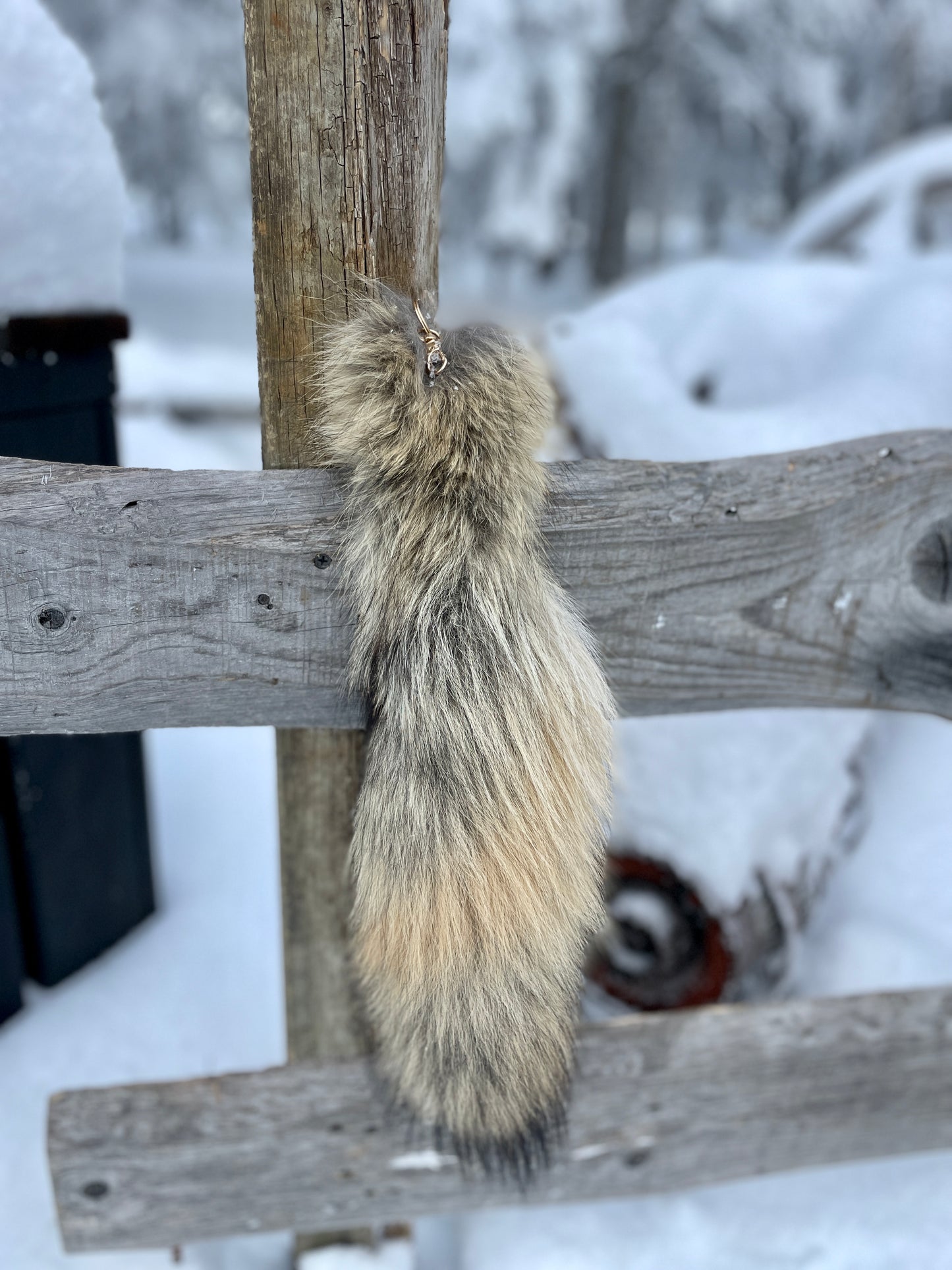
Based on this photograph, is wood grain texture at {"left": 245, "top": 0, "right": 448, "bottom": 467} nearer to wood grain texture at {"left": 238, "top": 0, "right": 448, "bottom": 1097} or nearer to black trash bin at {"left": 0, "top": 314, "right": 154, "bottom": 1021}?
wood grain texture at {"left": 238, "top": 0, "right": 448, "bottom": 1097}

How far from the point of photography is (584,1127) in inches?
63.9

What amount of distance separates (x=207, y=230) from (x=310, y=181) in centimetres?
2344

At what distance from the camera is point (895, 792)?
259 centimetres

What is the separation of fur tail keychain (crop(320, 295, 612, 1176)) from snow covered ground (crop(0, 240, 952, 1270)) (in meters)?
1.10

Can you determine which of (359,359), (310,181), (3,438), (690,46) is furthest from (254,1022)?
(690,46)

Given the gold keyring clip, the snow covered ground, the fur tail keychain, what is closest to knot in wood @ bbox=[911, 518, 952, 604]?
the fur tail keychain

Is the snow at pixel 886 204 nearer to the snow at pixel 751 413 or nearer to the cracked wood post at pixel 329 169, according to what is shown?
the snow at pixel 751 413

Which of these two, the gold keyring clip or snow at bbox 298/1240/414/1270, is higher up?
the gold keyring clip

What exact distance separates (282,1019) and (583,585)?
5.18ft

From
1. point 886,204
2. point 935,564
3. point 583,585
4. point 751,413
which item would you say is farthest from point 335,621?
point 886,204

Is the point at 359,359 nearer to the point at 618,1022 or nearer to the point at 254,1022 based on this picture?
the point at 618,1022

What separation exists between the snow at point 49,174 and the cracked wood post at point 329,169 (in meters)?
0.78

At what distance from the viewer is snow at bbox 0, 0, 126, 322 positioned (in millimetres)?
1562

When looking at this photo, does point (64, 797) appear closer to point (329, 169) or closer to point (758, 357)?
point (329, 169)
